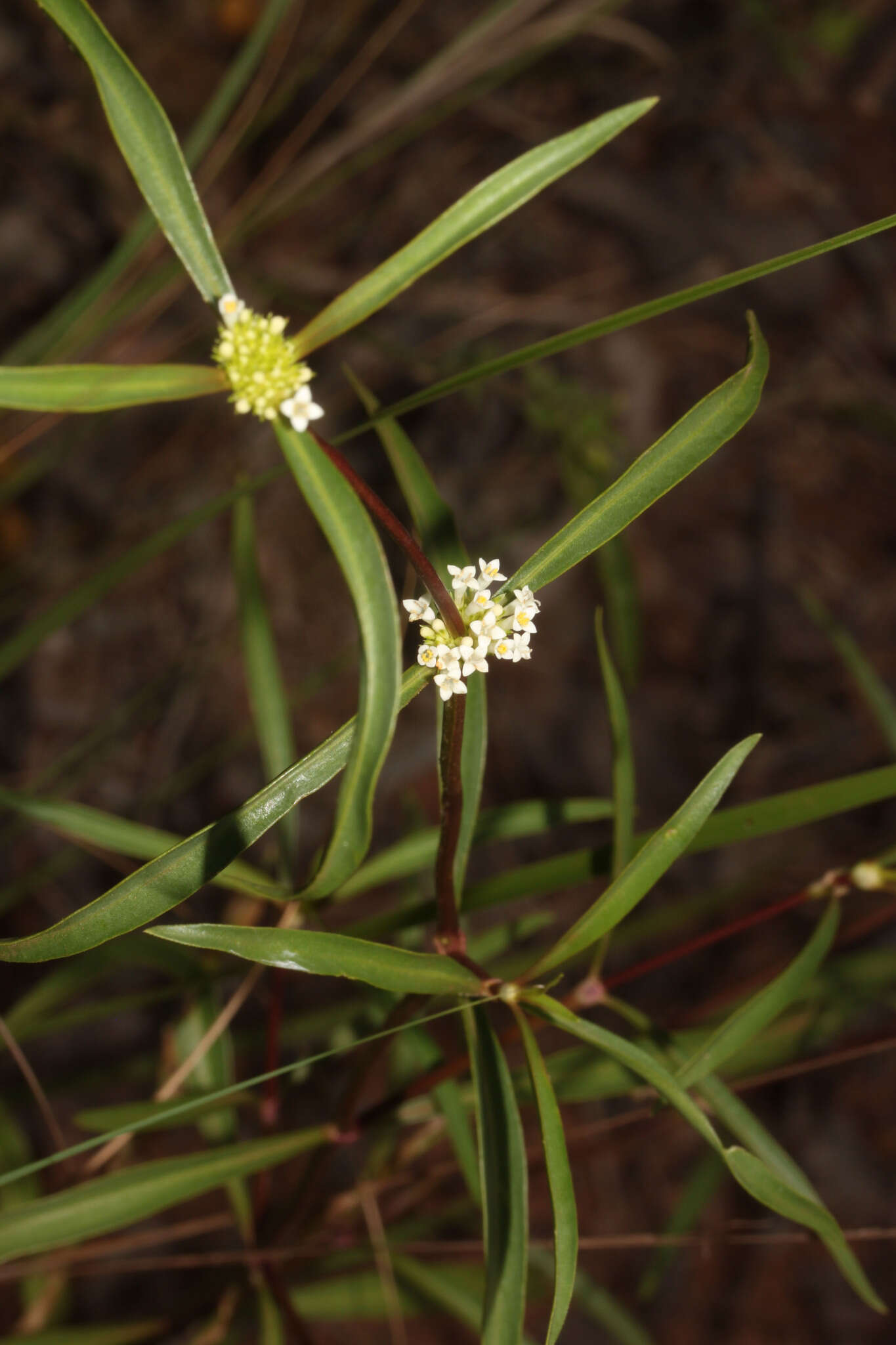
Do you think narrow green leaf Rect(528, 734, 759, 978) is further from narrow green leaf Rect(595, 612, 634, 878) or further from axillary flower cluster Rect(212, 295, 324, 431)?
axillary flower cluster Rect(212, 295, 324, 431)

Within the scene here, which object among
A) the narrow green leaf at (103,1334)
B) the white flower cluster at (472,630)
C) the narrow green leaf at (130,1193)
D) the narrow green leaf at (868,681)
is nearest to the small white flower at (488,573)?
the white flower cluster at (472,630)

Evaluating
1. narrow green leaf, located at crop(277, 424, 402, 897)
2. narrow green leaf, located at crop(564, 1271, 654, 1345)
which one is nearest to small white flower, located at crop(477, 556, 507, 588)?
narrow green leaf, located at crop(277, 424, 402, 897)

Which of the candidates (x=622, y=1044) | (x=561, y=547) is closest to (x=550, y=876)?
(x=622, y=1044)

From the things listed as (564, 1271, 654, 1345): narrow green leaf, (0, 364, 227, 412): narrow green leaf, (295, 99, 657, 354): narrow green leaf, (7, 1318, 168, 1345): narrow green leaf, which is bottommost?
(564, 1271, 654, 1345): narrow green leaf

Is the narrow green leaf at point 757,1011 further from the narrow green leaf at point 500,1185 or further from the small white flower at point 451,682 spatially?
the small white flower at point 451,682

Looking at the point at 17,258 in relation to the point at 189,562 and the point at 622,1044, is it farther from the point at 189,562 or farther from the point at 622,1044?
the point at 622,1044

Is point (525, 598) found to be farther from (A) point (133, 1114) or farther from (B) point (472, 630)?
(A) point (133, 1114)
